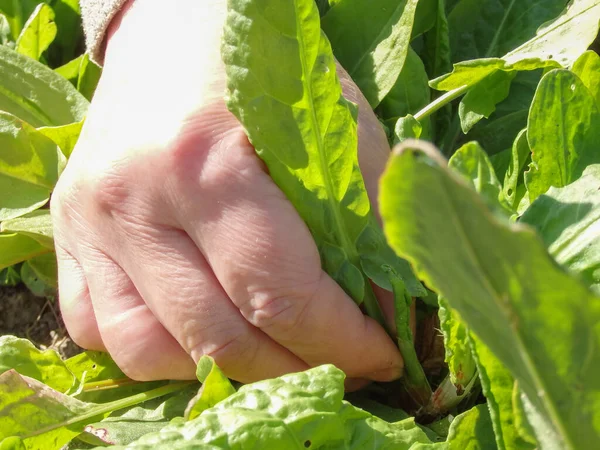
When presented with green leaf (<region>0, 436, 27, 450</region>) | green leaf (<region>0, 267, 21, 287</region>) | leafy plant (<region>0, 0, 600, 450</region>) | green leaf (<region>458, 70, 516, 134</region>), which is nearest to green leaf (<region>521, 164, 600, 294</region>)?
leafy plant (<region>0, 0, 600, 450</region>)

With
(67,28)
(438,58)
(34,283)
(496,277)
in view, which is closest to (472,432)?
(496,277)

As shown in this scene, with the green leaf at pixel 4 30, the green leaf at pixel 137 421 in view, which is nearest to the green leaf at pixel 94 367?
the green leaf at pixel 137 421

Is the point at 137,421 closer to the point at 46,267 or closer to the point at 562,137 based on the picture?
the point at 46,267

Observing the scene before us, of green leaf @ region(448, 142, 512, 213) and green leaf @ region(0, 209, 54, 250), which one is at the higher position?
green leaf @ region(448, 142, 512, 213)

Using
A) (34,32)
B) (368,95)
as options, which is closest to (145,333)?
(368,95)

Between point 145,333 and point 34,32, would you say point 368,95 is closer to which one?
point 145,333

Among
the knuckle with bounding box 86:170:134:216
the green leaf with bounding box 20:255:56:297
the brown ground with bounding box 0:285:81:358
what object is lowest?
the brown ground with bounding box 0:285:81:358

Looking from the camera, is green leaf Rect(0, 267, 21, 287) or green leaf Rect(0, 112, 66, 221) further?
green leaf Rect(0, 267, 21, 287)

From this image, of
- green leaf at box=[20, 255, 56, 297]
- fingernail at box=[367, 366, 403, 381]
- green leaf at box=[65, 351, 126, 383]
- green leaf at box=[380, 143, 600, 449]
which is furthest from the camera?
green leaf at box=[20, 255, 56, 297]

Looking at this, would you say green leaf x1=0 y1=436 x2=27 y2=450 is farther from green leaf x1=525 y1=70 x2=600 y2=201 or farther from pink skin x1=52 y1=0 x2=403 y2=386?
green leaf x1=525 y1=70 x2=600 y2=201
